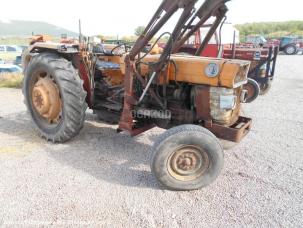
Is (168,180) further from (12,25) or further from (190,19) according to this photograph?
(12,25)

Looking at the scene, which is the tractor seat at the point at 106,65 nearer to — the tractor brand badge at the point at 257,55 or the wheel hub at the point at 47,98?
the wheel hub at the point at 47,98

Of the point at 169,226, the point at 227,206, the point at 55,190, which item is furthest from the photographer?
the point at 55,190

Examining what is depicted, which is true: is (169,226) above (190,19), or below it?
below

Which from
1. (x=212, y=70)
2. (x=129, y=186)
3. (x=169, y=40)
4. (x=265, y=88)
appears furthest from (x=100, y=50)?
(x=265, y=88)

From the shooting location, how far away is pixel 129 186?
3.45 meters

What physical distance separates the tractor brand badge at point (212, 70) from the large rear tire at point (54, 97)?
1741 mm

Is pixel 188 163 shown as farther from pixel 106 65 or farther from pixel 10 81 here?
pixel 10 81

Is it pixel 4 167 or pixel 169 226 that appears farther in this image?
pixel 4 167

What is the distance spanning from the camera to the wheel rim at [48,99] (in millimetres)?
4566

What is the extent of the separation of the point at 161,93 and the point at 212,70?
835mm

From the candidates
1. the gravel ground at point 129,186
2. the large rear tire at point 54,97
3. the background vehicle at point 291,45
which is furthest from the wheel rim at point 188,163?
the background vehicle at point 291,45

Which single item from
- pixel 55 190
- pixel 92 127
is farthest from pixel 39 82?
pixel 55 190

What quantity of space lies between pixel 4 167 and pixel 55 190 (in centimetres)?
91

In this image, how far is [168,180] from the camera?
3.33 metres
